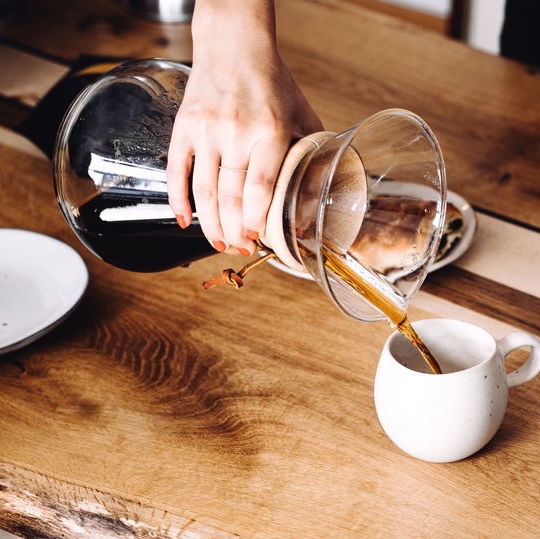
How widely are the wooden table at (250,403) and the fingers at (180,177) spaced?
19 centimetres

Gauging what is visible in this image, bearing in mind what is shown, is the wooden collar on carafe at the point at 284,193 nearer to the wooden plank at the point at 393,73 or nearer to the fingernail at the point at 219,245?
the fingernail at the point at 219,245

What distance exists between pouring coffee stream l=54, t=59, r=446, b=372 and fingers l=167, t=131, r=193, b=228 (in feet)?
0.06

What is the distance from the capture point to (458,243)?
1.03 metres

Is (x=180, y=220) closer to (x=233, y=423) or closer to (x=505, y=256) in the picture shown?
(x=233, y=423)

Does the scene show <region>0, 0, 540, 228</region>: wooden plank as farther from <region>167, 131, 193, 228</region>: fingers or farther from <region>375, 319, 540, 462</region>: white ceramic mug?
<region>167, 131, 193, 228</region>: fingers

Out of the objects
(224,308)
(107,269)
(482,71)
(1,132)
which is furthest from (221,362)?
(482,71)

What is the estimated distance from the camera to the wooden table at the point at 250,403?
76 centimetres

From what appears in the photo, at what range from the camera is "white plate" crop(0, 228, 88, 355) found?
3.10 ft

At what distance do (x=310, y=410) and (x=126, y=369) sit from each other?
199 millimetres

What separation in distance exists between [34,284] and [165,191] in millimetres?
279

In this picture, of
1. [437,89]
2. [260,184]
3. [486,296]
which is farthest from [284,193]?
[437,89]

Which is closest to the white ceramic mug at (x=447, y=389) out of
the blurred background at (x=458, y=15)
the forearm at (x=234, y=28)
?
the forearm at (x=234, y=28)

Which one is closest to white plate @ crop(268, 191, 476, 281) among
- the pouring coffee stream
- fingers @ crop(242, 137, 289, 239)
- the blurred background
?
the pouring coffee stream

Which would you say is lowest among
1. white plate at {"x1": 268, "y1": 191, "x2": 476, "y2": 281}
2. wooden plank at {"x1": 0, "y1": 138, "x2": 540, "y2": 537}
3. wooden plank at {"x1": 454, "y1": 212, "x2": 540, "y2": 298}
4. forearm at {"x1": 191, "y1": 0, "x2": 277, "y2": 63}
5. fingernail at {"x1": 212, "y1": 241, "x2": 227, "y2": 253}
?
wooden plank at {"x1": 0, "y1": 138, "x2": 540, "y2": 537}
